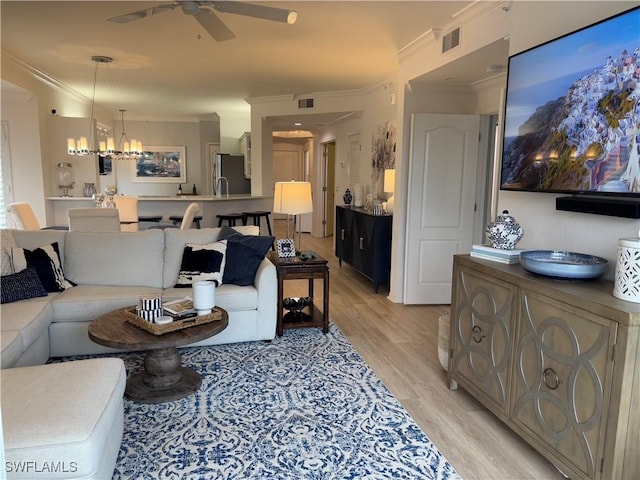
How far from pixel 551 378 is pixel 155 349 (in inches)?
84.2

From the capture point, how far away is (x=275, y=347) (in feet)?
11.4

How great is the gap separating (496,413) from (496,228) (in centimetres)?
102

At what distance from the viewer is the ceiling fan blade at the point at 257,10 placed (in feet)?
8.53

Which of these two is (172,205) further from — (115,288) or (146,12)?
(146,12)

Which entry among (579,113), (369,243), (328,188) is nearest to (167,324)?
(579,113)

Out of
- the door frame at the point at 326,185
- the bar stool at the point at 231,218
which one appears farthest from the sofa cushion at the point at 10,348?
the door frame at the point at 326,185

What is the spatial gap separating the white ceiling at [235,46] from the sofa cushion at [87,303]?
2.23 metres

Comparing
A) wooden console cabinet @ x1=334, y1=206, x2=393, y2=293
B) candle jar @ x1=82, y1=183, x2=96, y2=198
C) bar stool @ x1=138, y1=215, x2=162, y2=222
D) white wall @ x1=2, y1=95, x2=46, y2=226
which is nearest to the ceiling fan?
wooden console cabinet @ x1=334, y1=206, x2=393, y2=293

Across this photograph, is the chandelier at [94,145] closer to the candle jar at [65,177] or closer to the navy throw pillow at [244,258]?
the candle jar at [65,177]


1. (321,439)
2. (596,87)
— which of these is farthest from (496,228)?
(321,439)

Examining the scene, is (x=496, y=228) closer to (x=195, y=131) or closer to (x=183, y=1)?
(x=183, y=1)

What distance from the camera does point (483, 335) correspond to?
244 centimetres

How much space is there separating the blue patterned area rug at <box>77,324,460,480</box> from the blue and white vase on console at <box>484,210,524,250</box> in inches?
45.0

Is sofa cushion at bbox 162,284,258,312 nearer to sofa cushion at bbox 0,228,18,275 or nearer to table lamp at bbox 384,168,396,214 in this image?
sofa cushion at bbox 0,228,18,275
